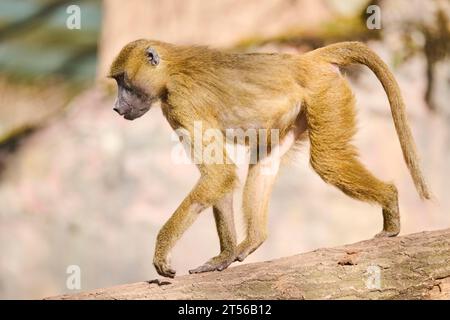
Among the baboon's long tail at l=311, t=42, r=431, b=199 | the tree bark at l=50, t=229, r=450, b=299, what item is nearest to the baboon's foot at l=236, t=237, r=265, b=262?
the tree bark at l=50, t=229, r=450, b=299

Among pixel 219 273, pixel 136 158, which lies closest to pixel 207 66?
pixel 219 273

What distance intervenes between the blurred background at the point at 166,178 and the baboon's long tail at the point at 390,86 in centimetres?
344

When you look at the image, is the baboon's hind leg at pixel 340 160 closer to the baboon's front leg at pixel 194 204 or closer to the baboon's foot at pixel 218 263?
the baboon's front leg at pixel 194 204

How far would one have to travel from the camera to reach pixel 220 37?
952 cm

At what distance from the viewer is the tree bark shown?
15.8 ft

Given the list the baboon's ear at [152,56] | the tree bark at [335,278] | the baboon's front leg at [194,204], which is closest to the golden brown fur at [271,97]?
the baboon's ear at [152,56]

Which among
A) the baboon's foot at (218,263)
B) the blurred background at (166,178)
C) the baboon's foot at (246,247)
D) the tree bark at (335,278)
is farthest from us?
the blurred background at (166,178)

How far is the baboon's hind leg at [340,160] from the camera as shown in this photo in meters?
5.48

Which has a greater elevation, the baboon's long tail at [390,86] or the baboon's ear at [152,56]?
the baboon's ear at [152,56]

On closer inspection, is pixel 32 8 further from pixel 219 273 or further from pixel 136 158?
pixel 219 273

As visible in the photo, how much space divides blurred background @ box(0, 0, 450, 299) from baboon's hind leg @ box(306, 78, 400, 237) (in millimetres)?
3506

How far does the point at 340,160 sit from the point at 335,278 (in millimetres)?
912

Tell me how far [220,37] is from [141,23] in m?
0.98

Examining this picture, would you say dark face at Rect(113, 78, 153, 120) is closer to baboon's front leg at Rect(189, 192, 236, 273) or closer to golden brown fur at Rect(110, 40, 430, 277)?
golden brown fur at Rect(110, 40, 430, 277)
